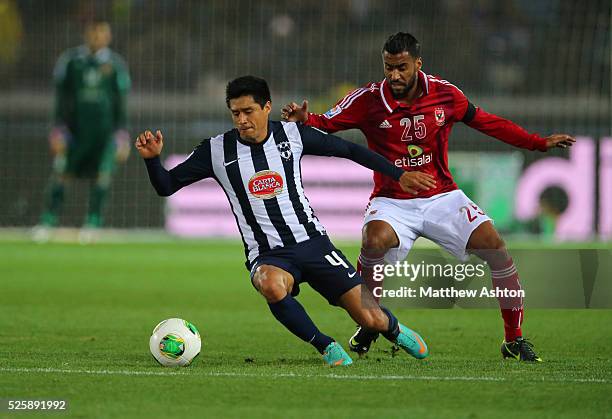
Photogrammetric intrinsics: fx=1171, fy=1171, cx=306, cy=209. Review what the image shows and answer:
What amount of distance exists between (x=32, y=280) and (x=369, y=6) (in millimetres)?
11457

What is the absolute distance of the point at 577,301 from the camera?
7449 mm

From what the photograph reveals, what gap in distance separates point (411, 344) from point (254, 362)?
2.88 ft

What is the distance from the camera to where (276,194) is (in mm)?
6480

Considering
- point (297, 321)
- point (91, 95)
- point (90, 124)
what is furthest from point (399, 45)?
point (90, 124)

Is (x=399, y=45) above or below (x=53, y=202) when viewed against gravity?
above

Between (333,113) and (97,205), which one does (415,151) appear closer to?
(333,113)

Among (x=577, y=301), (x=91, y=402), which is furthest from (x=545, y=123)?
(x=91, y=402)

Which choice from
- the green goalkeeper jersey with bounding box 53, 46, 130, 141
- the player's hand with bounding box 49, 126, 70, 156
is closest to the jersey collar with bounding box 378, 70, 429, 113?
the green goalkeeper jersey with bounding box 53, 46, 130, 141

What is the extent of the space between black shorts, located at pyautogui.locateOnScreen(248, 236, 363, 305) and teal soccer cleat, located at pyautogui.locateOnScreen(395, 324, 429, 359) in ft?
1.26

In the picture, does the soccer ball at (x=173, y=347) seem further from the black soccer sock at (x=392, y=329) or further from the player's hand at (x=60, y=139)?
the player's hand at (x=60, y=139)

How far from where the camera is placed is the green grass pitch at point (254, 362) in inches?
197

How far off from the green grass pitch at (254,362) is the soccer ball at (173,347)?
0.08m

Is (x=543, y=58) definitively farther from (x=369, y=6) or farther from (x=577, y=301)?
(x=577, y=301)

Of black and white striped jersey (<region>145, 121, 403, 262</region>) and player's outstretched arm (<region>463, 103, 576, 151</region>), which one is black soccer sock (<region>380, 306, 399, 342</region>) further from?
player's outstretched arm (<region>463, 103, 576, 151</region>)
